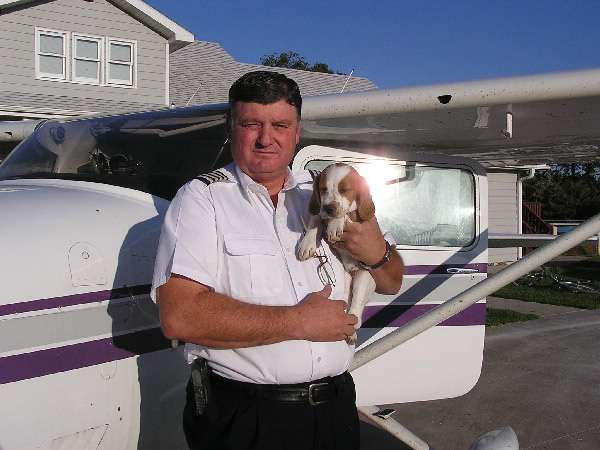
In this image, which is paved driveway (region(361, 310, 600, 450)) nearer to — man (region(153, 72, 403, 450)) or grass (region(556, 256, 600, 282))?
man (region(153, 72, 403, 450))

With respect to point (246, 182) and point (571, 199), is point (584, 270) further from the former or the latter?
point (571, 199)

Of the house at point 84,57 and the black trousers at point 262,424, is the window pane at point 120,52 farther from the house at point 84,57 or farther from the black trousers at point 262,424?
the black trousers at point 262,424

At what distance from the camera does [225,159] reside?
313 cm

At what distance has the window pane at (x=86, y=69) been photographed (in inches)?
577

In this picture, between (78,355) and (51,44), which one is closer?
(78,355)

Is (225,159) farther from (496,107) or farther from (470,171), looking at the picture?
(470,171)

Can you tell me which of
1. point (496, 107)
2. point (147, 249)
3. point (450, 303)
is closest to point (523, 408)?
point (450, 303)

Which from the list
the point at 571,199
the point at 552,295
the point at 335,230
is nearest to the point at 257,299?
the point at 335,230

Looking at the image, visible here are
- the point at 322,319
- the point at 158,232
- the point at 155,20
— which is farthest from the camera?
the point at 155,20

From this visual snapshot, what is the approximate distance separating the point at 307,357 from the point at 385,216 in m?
1.93

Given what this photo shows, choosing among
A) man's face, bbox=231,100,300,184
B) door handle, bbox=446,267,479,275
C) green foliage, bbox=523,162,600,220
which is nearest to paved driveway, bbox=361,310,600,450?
door handle, bbox=446,267,479,275

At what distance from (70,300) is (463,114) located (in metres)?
2.00

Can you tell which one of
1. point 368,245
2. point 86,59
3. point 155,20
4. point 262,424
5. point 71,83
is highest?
point 155,20

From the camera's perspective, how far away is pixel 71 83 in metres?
14.5
